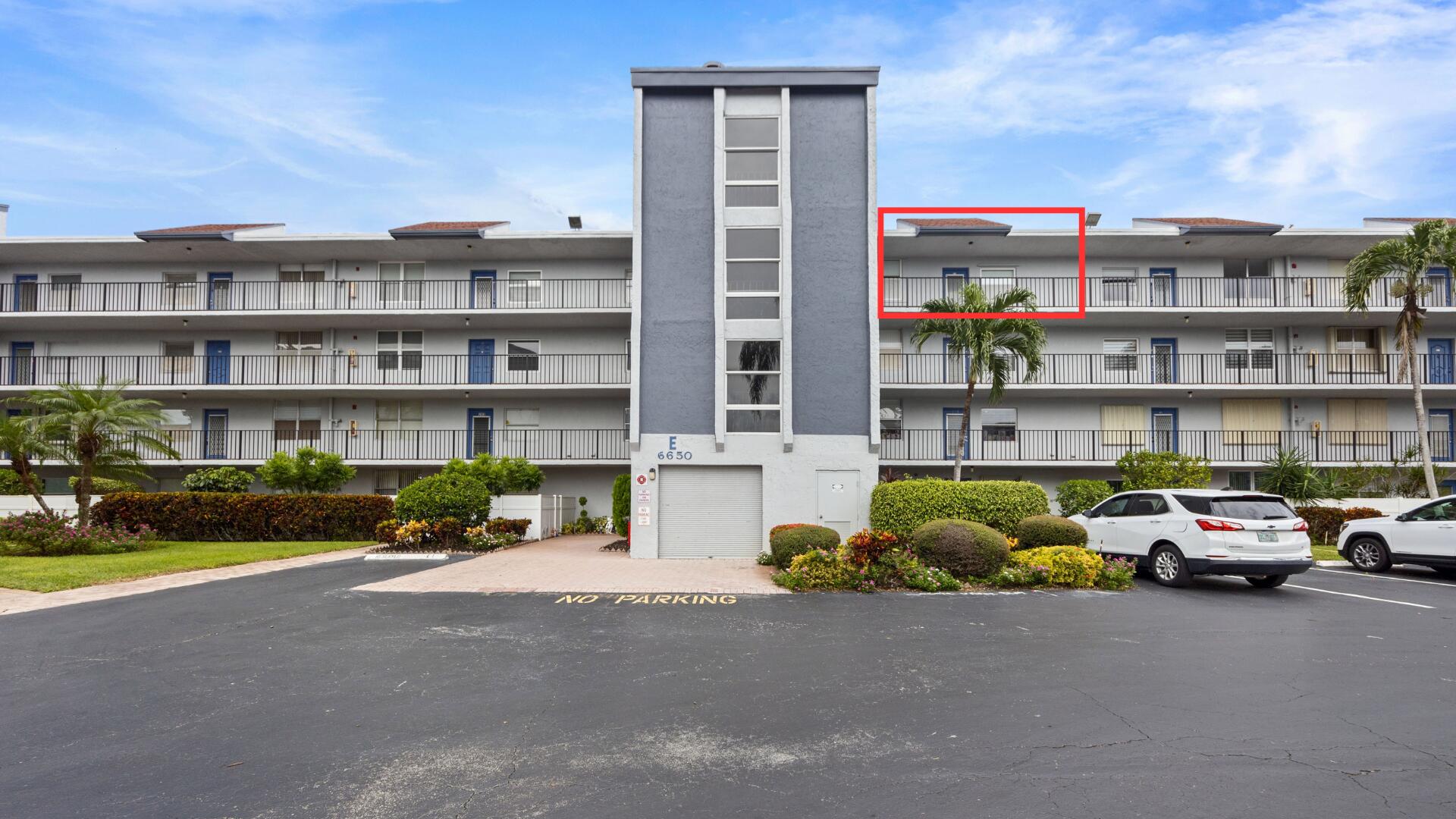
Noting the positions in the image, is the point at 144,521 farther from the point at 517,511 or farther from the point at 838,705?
the point at 838,705

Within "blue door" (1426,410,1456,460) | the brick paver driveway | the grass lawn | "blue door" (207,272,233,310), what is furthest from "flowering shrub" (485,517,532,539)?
"blue door" (1426,410,1456,460)

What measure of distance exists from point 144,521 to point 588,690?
21550mm

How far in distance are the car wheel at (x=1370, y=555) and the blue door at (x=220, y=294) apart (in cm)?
3225

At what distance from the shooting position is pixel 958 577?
1425 cm

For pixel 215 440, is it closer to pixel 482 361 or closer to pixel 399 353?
pixel 399 353

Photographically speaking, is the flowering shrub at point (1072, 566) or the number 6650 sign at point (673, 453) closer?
the flowering shrub at point (1072, 566)

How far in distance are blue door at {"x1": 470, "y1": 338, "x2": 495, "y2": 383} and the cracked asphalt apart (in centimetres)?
1769

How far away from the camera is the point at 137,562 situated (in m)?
16.7

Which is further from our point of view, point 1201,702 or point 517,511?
point 517,511

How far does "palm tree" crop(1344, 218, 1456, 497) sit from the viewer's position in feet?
74.8

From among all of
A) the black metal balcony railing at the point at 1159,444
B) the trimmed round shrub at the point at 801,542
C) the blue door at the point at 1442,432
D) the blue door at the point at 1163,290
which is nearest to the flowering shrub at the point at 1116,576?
the trimmed round shrub at the point at 801,542

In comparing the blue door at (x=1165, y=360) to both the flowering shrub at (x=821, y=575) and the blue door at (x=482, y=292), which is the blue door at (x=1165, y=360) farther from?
the blue door at (x=482, y=292)

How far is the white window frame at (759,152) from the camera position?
20172 millimetres

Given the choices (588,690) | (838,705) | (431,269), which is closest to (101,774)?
(588,690)
